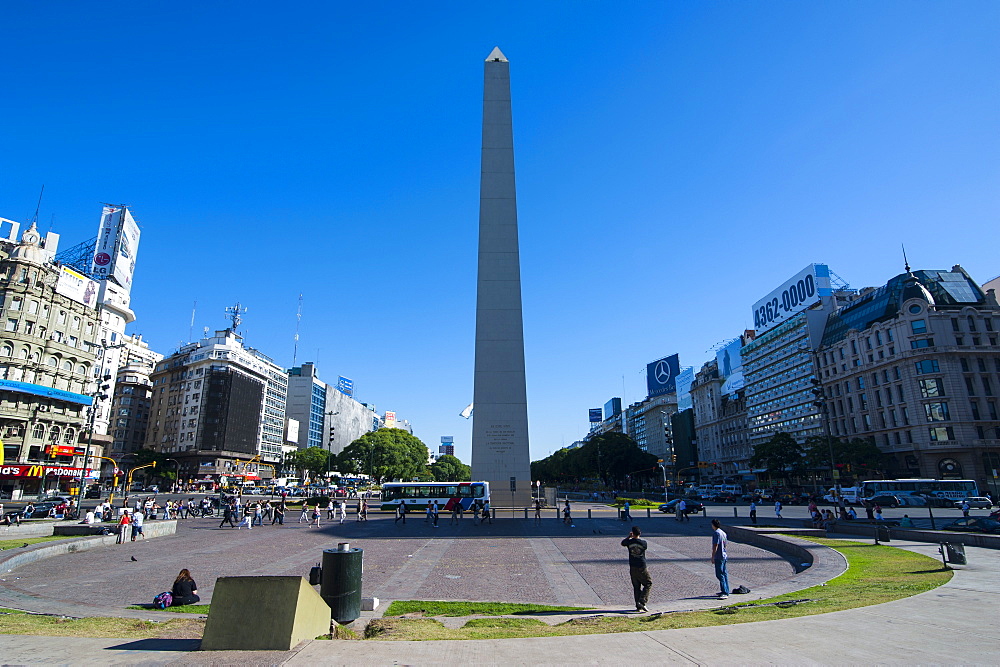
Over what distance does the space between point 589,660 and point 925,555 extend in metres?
15.5

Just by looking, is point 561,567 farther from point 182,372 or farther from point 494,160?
point 182,372

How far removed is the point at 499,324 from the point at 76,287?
2389 inches

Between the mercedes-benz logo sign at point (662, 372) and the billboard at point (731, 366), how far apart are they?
142 ft

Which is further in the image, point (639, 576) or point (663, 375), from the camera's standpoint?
point (663, 375)

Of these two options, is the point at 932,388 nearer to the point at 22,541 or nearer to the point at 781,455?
the point at 781,455

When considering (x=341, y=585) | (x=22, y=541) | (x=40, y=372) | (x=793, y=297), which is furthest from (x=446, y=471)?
(x=341, y=585)

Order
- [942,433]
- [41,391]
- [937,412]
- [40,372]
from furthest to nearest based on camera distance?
[937,412]
[942,433]
[40,372]
[41,391]

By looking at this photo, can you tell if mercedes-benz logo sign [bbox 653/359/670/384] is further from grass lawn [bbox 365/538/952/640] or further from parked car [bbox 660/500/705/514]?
grass lawn [bbox 365/538/952/640]

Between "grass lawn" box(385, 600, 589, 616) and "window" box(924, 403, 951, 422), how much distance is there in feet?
239

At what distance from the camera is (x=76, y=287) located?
7194cm

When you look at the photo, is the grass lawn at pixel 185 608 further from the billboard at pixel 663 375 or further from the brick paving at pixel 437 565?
the billboard at pixel 663 375

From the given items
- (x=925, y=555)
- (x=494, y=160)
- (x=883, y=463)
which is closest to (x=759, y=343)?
(x=883, y=463)

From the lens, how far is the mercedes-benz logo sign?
554ft

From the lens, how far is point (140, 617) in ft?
29.1
